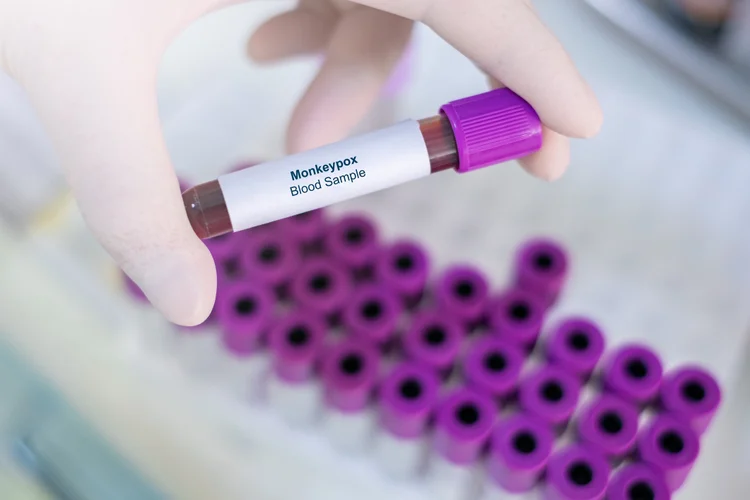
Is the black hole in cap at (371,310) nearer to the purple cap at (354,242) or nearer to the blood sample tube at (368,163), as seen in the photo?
the purple cap at (354,242)

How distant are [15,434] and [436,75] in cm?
55

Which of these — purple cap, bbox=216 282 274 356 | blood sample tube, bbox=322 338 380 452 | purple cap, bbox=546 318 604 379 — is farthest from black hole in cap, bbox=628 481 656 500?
purple cap, bbox=216 282 274 356

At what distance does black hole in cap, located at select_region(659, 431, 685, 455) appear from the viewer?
582 mm

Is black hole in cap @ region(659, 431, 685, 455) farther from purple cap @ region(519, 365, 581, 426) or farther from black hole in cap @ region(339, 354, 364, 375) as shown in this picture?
black hole in cap @ region(339, 354, 364, 375)

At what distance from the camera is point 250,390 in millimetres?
667

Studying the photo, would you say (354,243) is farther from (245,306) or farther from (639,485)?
(639,485)

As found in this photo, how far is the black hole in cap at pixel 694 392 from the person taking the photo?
600 mm

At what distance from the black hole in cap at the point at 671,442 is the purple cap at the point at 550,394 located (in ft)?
0.24

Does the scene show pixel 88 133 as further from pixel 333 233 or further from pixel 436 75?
pixel 436 75

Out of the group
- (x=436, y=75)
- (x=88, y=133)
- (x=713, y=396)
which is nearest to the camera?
(x=88, y=133)

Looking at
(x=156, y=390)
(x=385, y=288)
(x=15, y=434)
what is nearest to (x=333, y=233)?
(x=385, y=288)

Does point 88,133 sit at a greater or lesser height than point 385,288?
greater

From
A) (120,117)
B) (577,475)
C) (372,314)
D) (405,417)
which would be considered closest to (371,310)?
(372,314)

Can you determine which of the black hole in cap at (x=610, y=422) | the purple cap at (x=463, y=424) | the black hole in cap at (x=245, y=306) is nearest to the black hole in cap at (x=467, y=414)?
the purple cap at (x=463, y=424)
